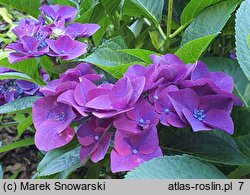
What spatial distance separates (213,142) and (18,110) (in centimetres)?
42

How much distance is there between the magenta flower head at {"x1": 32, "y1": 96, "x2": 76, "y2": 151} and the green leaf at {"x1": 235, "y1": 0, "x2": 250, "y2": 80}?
0.96ft

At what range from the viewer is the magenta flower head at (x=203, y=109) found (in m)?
0.75

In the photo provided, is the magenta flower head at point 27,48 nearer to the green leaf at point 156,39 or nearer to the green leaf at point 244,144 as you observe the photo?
the green leaf at point 156,39

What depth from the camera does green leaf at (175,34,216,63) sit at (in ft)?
2.70

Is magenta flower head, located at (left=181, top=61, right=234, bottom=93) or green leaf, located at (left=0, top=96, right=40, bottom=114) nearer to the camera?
magenta flower head, located at (left=181, top=61, right=234, bottom=93)

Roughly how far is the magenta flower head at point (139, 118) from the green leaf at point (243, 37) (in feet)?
0.58

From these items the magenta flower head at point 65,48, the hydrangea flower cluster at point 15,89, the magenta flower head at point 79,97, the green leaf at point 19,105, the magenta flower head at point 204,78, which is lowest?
the hydrangea flower cluster at point 15,89

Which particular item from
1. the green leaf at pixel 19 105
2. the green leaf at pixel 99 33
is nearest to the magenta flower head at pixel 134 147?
the green leaf at pixel 19 105

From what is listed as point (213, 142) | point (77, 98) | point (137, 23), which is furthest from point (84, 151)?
point (137, 23)

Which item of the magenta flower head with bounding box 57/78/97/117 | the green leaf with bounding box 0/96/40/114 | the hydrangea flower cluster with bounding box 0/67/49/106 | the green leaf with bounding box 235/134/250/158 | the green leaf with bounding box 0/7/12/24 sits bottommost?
the green leaf with bounding box 0/7/12/24

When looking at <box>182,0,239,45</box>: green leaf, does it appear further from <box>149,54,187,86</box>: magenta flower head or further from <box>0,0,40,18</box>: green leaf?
<box>0,0,40,18</box>: green leaf

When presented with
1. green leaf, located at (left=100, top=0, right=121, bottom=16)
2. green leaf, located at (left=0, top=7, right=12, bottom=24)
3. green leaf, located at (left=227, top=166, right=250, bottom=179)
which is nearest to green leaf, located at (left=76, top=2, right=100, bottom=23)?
green leaf, located at (left=100, top=0, right=121, bottom=16)

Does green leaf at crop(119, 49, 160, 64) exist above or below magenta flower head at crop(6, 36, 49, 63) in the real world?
above
